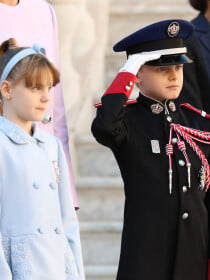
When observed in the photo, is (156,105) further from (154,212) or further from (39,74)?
(39,74)

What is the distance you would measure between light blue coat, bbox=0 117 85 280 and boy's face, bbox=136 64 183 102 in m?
0.58

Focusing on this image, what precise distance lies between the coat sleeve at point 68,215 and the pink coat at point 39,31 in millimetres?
321

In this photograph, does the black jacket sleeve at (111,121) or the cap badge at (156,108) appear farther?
the cap badge at (156,108)

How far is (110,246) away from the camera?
5215 millimetres

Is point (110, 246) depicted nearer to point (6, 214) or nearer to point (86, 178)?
point (86, 178)

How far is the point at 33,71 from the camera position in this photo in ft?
10.6

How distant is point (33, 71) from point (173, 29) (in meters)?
0.78

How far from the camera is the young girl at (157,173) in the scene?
3672 mm

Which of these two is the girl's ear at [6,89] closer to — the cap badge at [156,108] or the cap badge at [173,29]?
the cap badge at [156,108]

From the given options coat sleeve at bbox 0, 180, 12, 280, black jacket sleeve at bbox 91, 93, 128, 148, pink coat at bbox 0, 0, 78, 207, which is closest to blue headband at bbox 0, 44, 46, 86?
pink coat at bbox 0, 0, 78, 207

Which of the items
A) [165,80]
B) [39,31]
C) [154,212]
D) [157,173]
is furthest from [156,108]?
[39,31]

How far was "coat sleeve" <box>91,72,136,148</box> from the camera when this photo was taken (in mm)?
3574

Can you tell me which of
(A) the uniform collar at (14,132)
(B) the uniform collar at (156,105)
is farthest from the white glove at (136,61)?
(A) the uniform collar at (14,132)

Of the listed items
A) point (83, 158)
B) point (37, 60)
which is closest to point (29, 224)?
point (37, 60)
